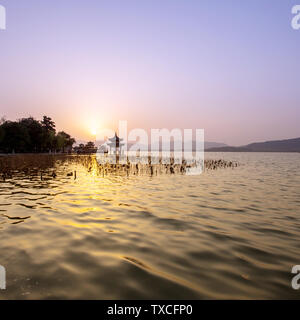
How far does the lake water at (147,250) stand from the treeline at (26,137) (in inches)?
3092

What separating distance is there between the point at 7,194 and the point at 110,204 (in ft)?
23.3

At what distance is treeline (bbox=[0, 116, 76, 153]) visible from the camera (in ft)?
259

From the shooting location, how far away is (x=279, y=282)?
15.9 ft

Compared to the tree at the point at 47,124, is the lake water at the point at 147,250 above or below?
below

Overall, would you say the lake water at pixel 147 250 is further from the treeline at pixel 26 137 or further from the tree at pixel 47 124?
the tree at pixel 47 124

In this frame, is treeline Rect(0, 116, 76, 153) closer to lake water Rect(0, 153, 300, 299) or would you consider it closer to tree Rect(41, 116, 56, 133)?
tree Rect(41, 116, 56, 133)

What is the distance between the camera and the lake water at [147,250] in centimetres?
454

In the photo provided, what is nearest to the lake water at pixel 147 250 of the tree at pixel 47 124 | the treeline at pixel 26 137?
the treeline at pixel 26 137

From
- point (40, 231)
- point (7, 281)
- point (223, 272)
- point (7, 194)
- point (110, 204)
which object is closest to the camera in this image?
point (7, 281)

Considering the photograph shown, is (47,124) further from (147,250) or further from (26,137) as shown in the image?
(147,250)

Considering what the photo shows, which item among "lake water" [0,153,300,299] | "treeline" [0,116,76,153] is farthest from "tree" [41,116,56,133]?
"lake water" [0,153,300,299]

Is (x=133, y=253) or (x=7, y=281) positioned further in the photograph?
(x=133, y=253)
